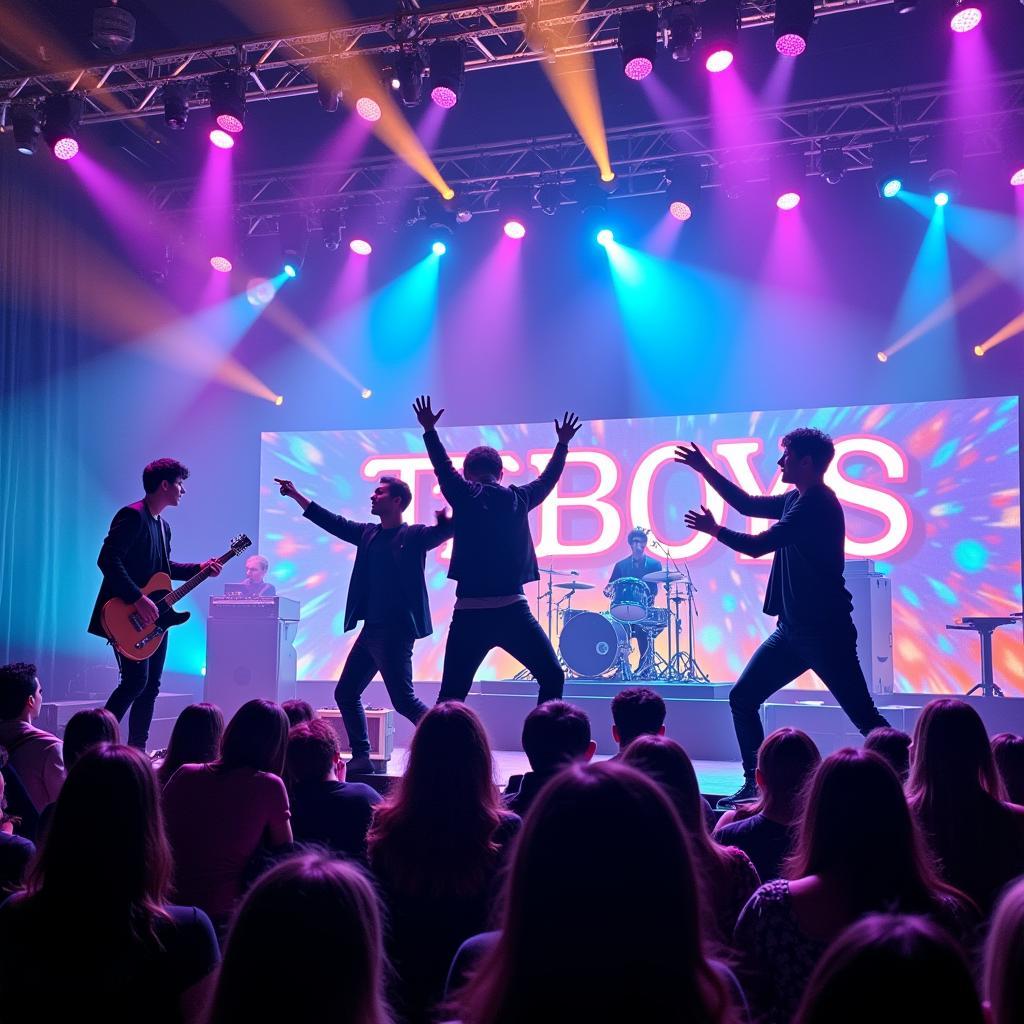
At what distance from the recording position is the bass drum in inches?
351

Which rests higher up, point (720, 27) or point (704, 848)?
point (720, 27)

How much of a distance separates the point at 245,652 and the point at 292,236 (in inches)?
176

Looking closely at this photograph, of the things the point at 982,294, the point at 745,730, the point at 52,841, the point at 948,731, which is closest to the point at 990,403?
the point at 982,294

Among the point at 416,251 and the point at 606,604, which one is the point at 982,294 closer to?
the point at 606,604

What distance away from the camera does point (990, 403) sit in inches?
378

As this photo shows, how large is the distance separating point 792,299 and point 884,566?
2880mm

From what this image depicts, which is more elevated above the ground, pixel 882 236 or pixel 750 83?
pixel 750 83

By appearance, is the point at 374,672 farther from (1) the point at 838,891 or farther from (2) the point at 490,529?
(1) the point at 838,891

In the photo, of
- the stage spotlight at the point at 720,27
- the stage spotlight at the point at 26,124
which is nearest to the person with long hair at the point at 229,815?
the stage spotlight at the point at 720,27

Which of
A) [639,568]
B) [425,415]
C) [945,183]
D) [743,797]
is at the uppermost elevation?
[945,183]

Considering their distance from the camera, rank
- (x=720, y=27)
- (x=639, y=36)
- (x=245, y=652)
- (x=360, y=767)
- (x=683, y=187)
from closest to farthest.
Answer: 1. (x=360, y=767)
2. (x=720, y=27)
3. (x=639, y=36)
4. (x=245, y=652)
5. (x=683, y=187)

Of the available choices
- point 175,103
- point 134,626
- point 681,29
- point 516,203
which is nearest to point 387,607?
point 134,626

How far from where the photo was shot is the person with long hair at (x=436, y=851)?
7.55 feet

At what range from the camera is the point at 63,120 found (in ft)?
26.2
